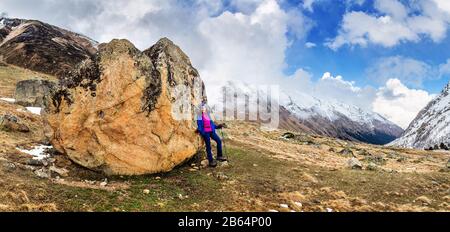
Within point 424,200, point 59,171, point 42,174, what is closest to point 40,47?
point 59,171

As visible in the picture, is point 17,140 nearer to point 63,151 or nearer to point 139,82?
point 63,151

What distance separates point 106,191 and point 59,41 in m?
114

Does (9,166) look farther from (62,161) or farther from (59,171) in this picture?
(62,161)

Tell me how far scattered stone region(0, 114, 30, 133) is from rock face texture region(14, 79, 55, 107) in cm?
1359

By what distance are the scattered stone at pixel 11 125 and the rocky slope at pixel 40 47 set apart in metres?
70.4

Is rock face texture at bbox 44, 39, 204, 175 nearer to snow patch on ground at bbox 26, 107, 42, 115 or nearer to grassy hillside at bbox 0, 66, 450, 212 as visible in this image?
grassy hillside at bbox 0, 66, 450, 212

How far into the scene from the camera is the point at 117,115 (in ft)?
65.0

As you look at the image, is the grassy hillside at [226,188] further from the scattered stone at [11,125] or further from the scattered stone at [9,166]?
the scattered stone at [11,125]

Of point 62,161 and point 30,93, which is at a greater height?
point 30,93

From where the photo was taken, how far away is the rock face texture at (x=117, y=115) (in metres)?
19.8

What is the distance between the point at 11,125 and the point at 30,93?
1805cm

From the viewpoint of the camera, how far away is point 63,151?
67.5 feet
